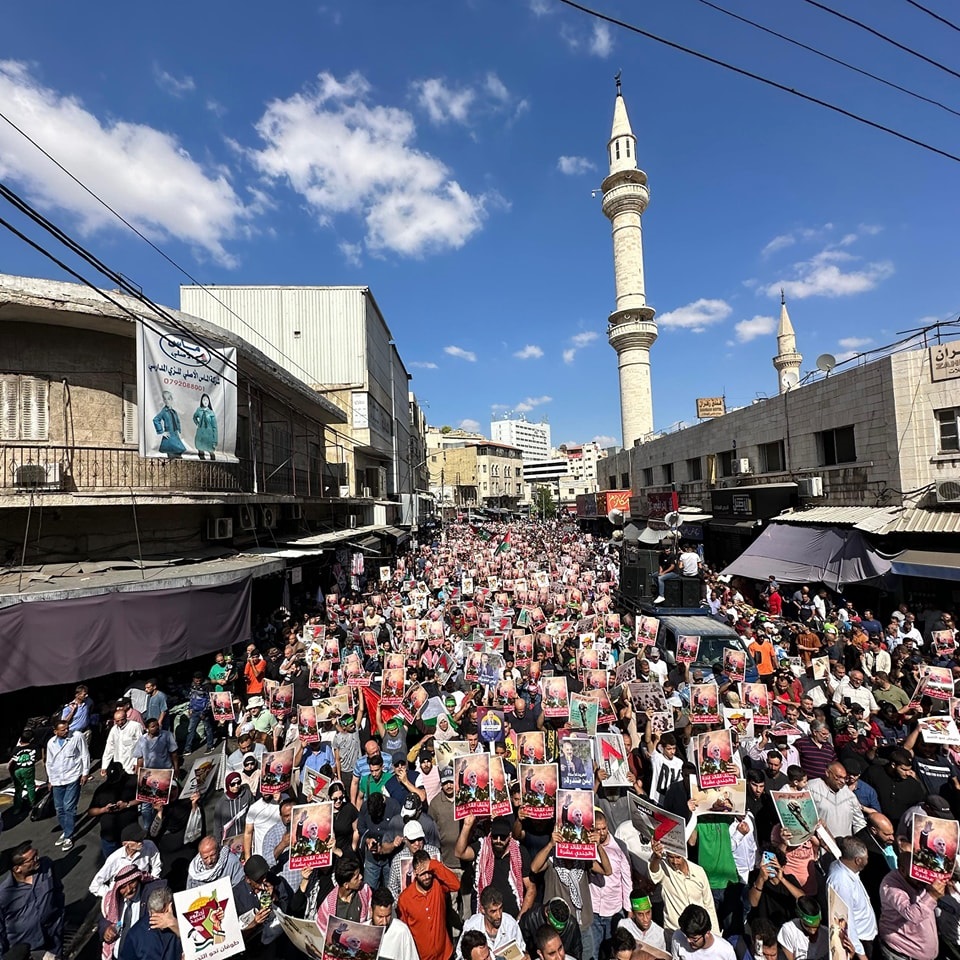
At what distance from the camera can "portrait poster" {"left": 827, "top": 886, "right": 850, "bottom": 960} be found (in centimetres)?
415

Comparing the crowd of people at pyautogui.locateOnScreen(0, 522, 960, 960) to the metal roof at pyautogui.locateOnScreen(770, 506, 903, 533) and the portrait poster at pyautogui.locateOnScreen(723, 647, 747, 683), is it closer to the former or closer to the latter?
the portrait poster at pyautogui.locateOnScreen(723, 647, 747, 683)

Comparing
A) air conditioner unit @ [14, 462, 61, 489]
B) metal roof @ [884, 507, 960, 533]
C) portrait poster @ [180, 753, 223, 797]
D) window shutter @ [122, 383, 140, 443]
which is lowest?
portrait poster @ [180, 753, 223, 797]

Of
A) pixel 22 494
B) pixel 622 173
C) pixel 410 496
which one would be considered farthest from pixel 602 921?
pixel 622 173

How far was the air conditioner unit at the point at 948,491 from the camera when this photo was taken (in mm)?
14398

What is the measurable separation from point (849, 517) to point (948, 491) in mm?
2672

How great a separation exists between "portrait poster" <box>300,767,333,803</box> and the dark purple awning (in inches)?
196

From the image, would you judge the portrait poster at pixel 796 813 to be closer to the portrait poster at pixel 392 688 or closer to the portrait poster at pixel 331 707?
the portrait poster at pixel 392 688

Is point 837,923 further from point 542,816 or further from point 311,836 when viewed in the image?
point 311,836

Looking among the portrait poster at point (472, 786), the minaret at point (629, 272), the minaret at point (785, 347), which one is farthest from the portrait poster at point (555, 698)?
the minaret at point (785, 347)

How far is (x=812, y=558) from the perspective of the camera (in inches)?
664

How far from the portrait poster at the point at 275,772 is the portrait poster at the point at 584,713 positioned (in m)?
4.15

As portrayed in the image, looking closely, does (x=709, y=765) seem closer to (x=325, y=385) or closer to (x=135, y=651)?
(x=135, y=651)

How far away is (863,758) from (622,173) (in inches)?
1741

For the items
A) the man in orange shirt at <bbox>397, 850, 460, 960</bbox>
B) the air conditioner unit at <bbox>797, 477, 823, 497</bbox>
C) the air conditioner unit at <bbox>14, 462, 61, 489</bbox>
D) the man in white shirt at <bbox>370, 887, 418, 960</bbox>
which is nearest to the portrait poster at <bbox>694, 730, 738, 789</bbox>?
the man in orange shirt at <bbox>397, 850, 460, 960</bbox>
